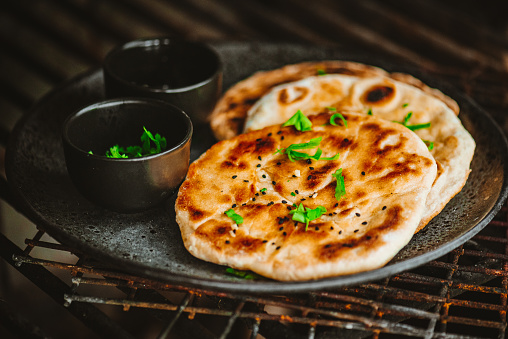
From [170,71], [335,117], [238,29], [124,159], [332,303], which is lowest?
[238,29]

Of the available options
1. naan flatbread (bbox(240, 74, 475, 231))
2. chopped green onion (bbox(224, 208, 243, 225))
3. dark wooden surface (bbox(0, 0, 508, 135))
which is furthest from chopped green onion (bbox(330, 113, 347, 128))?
dark wooden surface (bbox(0, 0, 508, 135))

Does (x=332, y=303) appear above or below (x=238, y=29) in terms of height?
above

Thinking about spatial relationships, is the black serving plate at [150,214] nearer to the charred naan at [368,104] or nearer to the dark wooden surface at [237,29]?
the charred naan at [368,104]

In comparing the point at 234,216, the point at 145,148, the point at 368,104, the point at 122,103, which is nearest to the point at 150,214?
the point at 145,148

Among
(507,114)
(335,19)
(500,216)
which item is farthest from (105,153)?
(335,19)

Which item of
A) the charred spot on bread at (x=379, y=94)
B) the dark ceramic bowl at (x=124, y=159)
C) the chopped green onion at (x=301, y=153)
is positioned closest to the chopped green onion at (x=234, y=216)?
the dark ceramic bowl at (x=124, y=159)

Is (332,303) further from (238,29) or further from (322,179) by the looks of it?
(238,29)
